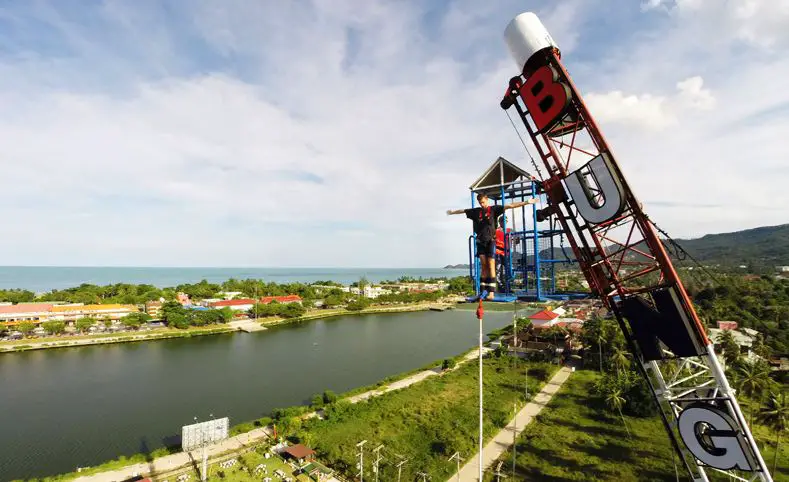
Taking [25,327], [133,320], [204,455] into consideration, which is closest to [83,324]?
[133,320]

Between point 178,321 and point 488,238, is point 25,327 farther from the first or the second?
point 488,238

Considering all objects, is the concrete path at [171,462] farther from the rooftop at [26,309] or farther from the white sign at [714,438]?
the rooftop at [26,309]

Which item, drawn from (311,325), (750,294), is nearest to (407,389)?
(311,325)

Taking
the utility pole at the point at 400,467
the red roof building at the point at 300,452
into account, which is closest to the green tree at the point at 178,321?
the red roof building at the point at 300,452

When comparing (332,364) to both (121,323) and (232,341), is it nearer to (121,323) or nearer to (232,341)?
(232,341)

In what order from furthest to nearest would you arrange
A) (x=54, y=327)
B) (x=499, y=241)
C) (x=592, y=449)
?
(x=54, y=327)
(x=592, y=449)
(x=499, y=241)

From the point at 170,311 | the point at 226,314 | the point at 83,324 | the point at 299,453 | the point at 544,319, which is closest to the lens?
the point at 299,453

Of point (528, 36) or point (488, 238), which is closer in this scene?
point (528, 36)
